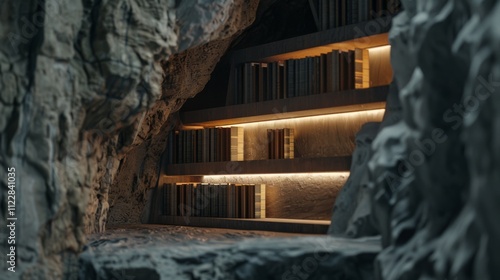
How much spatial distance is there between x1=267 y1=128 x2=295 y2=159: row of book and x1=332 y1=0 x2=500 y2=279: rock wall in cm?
185

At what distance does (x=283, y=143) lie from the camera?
18.2ft

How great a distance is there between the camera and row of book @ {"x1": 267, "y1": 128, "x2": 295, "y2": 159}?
18.2 ft

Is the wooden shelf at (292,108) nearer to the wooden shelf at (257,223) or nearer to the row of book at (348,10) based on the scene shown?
the row of book at (348,10)

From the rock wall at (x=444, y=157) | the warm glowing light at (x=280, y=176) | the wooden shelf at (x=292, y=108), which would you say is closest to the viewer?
the rock wall at (x=444, y=157)

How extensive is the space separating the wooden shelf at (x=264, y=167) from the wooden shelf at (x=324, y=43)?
2.57 ft

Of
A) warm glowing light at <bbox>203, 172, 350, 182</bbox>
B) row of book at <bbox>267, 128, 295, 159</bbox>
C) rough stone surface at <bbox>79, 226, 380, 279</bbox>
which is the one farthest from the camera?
row of book at <bbox>267, 128, 295, 159</bbox>

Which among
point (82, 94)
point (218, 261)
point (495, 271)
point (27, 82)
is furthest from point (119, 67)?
point (495, 271)

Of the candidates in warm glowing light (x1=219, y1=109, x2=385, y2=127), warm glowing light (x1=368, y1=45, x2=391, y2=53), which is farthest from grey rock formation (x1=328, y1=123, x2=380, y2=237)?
warm glowing light (x1=368, y1=45, x2=391, y2=53)

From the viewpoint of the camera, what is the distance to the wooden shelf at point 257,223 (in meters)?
5.09

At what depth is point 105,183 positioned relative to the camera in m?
5.23

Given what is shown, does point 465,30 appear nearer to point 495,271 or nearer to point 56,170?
point 495,271

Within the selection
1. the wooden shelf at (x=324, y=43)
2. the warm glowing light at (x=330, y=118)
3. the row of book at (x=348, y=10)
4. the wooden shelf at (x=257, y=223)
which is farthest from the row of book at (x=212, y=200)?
the row of book at (x=348, y=10)

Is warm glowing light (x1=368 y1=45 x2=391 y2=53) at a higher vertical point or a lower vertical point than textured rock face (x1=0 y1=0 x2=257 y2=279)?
higher

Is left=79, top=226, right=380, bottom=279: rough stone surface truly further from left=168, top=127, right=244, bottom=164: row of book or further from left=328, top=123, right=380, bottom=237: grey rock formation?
left=168, top=127, right=244, bottom=164: row of book
